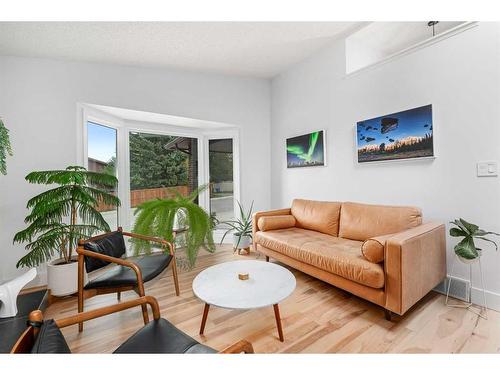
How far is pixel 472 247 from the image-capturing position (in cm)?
176

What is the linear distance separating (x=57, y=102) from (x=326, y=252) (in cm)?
331

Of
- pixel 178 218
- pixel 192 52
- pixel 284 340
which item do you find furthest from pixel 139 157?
pixel 284 340

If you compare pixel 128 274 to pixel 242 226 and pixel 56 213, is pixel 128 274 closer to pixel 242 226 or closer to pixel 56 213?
pixel 56 213

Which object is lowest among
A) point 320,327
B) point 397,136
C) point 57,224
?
point 320,327

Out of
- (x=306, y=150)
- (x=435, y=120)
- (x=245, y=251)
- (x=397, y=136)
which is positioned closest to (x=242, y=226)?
(x=245, y=251)

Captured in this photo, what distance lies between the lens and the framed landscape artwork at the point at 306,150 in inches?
124

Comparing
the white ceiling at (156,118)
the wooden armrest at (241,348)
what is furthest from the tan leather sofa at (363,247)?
the white ceiling at (156,118)

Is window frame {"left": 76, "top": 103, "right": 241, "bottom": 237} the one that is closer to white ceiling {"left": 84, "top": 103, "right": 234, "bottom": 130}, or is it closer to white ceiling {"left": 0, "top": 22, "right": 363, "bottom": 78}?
white ceiling {"left": 84, "top": 103, "right": 234, "bottom": 130}

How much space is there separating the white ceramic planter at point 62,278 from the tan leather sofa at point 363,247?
6.31 ft

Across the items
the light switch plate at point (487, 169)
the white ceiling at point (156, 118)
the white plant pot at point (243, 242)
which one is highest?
the white ceiling at point (156, 118)

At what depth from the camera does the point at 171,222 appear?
247cm

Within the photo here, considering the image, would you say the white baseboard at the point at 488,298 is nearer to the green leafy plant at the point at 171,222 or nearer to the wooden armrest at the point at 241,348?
the wooden armrest at the point at 241,348
